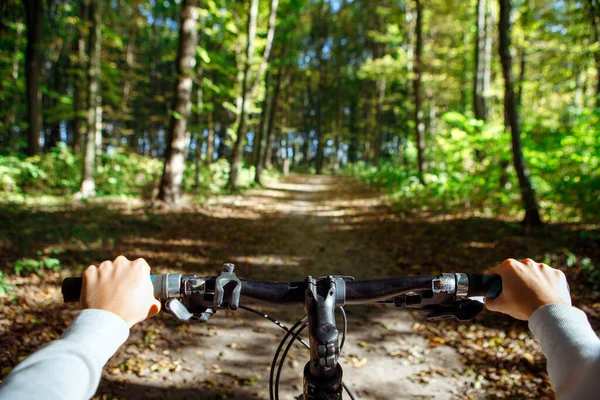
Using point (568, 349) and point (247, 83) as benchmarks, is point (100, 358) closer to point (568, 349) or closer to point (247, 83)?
point (568, 349)

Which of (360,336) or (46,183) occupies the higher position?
(46,183)

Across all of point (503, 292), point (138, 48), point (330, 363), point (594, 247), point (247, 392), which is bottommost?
point (247, 392)

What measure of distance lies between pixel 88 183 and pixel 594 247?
42.8 feet

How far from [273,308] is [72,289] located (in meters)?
4.27

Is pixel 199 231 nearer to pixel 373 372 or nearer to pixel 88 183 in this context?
pixel 88 183

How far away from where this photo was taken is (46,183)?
12281 mm

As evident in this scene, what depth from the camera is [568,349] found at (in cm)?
112

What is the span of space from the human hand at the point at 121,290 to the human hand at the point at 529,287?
131 cm

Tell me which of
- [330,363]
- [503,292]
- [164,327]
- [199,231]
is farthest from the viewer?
[199,231]

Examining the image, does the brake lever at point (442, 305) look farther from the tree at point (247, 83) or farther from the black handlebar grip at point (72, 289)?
the tree at point (247, 83)

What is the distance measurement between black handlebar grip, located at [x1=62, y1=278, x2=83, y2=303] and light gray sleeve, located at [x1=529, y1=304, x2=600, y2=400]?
5.25ft

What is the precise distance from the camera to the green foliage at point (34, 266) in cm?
541

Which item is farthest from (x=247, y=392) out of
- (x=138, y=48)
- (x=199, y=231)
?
(x=138, y=48)

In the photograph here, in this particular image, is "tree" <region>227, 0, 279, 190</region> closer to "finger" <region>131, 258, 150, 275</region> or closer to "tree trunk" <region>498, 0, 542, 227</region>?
"tree trunk" <region>498, 0, 542, 227</region>
